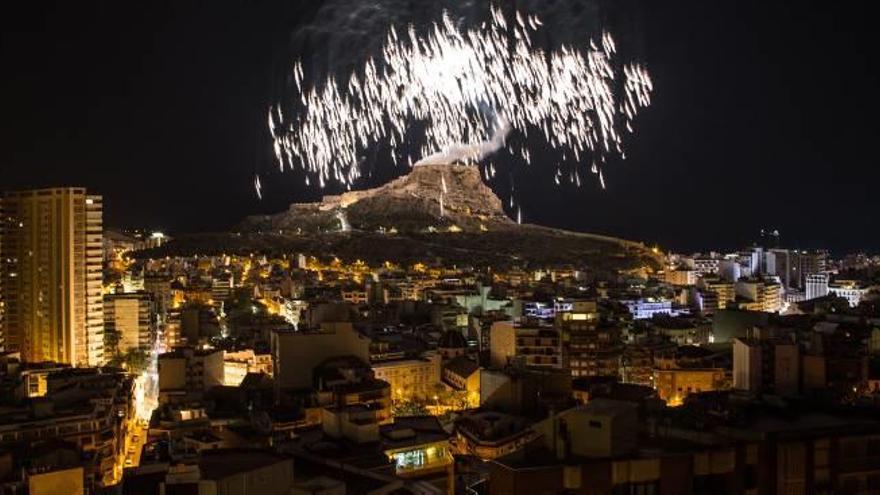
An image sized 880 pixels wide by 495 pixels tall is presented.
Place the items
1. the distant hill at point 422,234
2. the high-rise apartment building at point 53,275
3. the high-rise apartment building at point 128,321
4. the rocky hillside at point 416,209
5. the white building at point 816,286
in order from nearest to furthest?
the high-rise apartment building at point 53,275, the high-rise apartment building at point 128,321, the white building at point 816,286, the distant hill at point 422,234, the rocky hillside at point 416,209

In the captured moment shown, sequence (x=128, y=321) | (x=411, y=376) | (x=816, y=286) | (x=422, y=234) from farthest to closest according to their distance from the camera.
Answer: (x=422, y=234), (x=816, y=286), (x=128, y=321), (x=411, y=376)

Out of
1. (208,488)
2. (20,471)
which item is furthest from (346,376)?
(208,488)

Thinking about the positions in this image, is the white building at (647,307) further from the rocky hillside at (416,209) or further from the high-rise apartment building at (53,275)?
the rocky hillside at (416,209)

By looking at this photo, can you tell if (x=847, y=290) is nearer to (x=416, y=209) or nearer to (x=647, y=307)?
(x=647, y=307)

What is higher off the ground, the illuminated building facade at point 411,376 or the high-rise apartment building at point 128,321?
the high-rise apartment building at point 128,321

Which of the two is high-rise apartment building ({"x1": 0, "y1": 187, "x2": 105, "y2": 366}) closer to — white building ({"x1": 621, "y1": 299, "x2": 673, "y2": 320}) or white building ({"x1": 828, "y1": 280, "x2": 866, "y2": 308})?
white building ({"x1": 621, "y1": 299, "x2": 673, "y2": 320})

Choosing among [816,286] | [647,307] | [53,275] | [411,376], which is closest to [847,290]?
[816,286]

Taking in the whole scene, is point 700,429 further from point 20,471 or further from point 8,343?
point 8,343

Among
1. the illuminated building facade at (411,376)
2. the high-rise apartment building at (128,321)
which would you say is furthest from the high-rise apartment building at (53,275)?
the illuminated building facade at (411,376)

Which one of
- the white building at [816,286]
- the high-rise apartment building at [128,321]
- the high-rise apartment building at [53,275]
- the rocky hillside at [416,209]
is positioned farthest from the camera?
the rocky hillside at [416,209]

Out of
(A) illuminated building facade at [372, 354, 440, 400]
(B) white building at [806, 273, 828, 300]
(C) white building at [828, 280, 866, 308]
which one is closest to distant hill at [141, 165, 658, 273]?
(B) white building at [806, 273, 828, 300]
